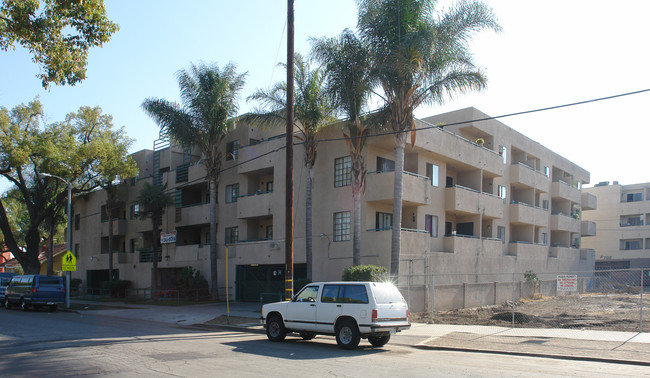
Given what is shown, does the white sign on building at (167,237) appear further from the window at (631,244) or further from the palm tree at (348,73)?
the window at (631,244)

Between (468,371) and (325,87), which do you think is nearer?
(468,371)

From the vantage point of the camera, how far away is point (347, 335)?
14094mm

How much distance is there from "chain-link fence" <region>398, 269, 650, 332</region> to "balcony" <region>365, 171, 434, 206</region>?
3794 millimetres

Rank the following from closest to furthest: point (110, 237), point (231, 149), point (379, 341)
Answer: point (379, 341), point (231, 149), point (110, 237)

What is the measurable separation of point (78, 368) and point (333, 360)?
5229 millimetres

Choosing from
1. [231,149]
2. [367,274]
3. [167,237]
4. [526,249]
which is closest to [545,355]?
[367,274]

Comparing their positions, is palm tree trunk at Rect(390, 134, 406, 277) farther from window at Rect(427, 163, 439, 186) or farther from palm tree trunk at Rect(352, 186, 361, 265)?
window at Rect(427, 163, 439, 186)

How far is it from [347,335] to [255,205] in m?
17.9

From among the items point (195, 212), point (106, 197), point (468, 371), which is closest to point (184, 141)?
point (195, 212)

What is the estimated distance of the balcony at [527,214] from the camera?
124 feet

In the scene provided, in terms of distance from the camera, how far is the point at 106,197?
4500 cm

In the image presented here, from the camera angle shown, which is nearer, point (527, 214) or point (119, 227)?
point (527, 214)

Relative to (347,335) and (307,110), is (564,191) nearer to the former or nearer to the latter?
(307,110)

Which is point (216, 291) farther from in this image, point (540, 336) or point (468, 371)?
point (468, 371)
